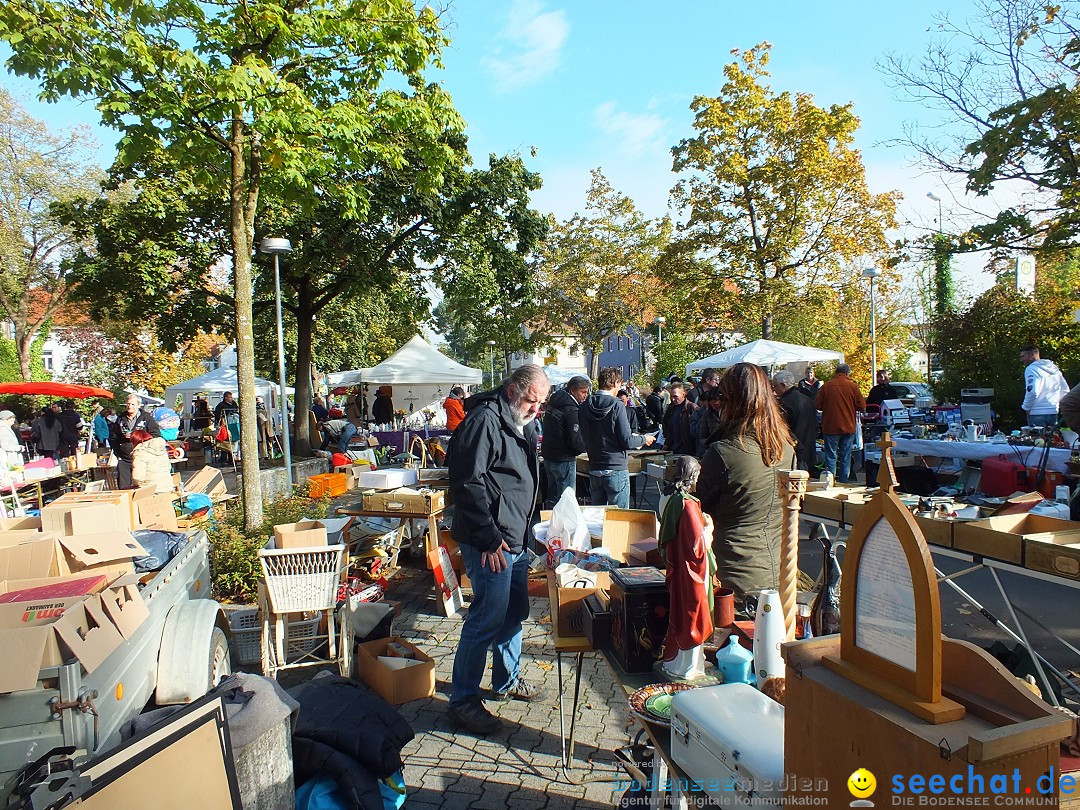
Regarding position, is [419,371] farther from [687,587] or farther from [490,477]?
[687,587]

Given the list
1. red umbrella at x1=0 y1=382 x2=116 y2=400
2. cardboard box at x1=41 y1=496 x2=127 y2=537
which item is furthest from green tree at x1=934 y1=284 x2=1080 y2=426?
red umbrella at x1=0 y1=382 x2=116 y2=400

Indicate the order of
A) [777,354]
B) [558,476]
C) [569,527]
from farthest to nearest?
1. [777,354]
2. [558,476]
3. [569,527]

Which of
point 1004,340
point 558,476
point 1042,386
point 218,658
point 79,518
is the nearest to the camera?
point 218,658

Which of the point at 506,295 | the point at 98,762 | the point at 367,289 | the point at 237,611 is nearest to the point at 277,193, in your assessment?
the point at 237,611

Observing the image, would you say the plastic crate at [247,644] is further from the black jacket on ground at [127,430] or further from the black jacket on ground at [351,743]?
the black jacket on ground at [127,430]

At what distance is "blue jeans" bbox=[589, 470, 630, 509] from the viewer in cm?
655

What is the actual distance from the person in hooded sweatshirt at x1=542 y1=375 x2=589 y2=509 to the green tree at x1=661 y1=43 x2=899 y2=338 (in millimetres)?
11559

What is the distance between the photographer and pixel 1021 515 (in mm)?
3680

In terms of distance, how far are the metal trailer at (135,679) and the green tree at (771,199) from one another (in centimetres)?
1554

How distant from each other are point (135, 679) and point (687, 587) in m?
2.39

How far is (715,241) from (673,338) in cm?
1101

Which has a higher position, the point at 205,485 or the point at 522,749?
the point at 205,485

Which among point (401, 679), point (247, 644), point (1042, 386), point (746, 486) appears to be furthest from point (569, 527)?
point (1042, 386)

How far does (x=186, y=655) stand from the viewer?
125 inches
